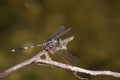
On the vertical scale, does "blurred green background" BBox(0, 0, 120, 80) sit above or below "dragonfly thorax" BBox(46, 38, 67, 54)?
above

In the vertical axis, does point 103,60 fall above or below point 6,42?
below

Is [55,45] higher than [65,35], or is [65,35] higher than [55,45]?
[65,35]

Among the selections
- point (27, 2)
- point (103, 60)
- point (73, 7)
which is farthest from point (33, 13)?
point (103, 60)

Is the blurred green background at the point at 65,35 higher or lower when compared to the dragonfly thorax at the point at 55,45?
higher

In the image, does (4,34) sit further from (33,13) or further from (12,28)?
(33,13)

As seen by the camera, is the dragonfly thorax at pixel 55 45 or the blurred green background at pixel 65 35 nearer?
the dragonfly thorax at pixel 55 45

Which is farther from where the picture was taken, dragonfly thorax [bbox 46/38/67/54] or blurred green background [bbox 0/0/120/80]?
blurred green background [bbox 0/0/120/80]

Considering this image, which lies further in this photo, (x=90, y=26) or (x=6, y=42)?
(x=90, y=26)

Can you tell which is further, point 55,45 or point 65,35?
point 65,35
